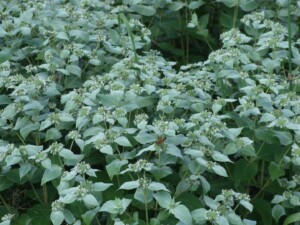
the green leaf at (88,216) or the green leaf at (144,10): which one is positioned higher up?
the green leaf at (144,10)

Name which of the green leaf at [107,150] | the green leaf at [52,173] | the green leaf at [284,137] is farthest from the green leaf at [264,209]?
the green leaf at [52,173]

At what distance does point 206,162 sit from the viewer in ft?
6.75

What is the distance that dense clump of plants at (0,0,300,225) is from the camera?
6.75 ft

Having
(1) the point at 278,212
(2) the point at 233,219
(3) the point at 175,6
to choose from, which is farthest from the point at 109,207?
(3) the point at 175,6

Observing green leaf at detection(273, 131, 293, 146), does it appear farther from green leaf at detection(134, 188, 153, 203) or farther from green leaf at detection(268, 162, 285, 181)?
green leaf at detection(134, 188, 153, 203)

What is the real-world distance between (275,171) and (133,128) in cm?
55

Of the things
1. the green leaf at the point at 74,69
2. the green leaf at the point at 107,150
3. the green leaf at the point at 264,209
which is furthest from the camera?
the green leaf at the point at 74,69

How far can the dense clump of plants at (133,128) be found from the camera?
2.06 m

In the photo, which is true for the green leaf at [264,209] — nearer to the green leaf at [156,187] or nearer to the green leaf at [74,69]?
the green leaf at [156,187]

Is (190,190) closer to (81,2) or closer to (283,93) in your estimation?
(283,93)

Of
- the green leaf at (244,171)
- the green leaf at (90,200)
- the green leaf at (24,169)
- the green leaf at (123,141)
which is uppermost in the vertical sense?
the green leaf at (123,141)

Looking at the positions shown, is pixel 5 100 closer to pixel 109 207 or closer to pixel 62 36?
pixel 62 36

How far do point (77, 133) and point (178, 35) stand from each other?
1.41 meters

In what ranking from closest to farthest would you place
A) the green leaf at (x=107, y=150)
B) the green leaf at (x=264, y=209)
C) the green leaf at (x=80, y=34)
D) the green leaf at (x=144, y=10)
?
the green leaf at (x=107, y=150) → the green leaf at (x=264, y=209) → the green leaf at (x=80, y=34) → the green leaf at (x=144, y=10)
